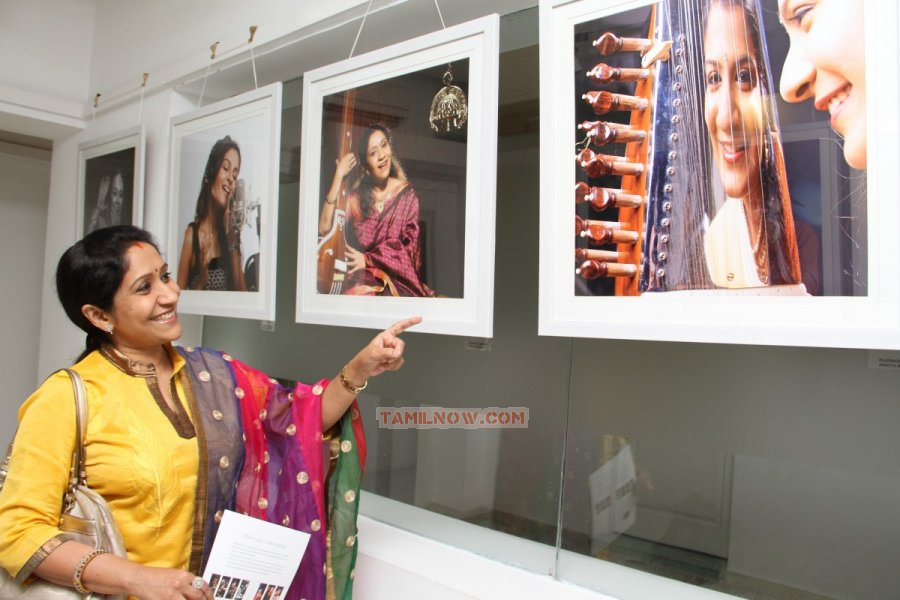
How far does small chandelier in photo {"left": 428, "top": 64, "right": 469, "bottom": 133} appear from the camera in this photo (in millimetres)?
1383

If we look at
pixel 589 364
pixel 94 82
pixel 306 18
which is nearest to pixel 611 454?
pixel 589 364

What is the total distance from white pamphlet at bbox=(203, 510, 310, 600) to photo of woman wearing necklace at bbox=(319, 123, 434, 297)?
0.55 meters

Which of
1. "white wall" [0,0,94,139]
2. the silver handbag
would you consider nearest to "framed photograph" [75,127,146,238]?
"white wall" [0,0,94,139]

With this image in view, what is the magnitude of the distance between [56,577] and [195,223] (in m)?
1.20

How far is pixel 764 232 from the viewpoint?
1.01 metres

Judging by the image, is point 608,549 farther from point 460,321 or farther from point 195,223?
point 195,223

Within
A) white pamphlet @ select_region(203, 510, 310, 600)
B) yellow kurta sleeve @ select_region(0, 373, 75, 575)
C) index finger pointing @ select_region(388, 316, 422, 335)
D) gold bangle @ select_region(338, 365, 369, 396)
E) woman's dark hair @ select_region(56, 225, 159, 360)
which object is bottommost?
white pamphlet @ select_region(203, 510, 310, 600)

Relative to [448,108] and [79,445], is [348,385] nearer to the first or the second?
[79,445]

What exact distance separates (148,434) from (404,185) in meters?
0.72

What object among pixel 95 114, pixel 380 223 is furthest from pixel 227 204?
pixel 95 114

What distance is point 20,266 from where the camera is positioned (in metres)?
3.58

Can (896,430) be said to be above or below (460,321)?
below

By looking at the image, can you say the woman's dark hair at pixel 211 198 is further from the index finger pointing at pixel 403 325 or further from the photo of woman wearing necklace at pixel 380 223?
the index finger pointing at pixel 403 325

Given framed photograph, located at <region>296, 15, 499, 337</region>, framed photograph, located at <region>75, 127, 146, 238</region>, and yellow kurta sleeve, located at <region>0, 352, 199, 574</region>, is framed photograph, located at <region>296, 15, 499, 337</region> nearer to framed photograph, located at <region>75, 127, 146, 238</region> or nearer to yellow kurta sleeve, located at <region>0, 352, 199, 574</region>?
yellow kurta sleeve, located at <region>0, 352, 199, 574</region>
